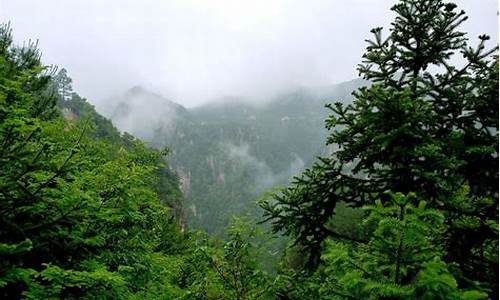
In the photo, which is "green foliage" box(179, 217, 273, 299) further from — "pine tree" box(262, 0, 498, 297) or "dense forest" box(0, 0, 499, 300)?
"pine tree" box(262, 0, 498, 297)

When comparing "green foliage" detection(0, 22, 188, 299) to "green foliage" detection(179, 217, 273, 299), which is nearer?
"green foliage" detection(0, 22, 188, 299)

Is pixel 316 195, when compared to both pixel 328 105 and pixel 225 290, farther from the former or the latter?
pixel 225 290

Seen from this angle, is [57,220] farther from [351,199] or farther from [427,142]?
[427,142]

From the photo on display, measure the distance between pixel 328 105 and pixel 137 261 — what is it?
4.64m

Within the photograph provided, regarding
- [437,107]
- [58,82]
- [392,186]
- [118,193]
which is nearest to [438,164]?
[392,186]

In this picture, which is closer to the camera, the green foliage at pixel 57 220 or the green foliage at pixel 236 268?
the green foliage at pixel 57 220

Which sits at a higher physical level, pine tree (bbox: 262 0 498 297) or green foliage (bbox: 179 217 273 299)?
pine tree (bbox: 262 0 498 297)

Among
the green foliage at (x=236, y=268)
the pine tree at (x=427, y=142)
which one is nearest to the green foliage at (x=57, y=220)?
the green foliage at (x=236, y=268)

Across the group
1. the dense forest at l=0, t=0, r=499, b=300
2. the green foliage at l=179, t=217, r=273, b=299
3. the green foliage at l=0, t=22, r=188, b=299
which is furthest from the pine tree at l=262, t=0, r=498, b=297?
the green foliage at l=0, t=22, r=188, b=299

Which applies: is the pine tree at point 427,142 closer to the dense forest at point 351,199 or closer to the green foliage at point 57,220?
the dense forest at point 351,199

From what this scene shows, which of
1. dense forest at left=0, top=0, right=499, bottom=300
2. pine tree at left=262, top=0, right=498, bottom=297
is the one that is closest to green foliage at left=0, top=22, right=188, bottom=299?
dense forest at left=0, top=0, right=499, bottom=300

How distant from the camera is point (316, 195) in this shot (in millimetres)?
6703

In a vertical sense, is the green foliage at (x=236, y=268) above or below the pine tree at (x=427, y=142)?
below

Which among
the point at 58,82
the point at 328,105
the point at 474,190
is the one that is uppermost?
the point at 58,82
